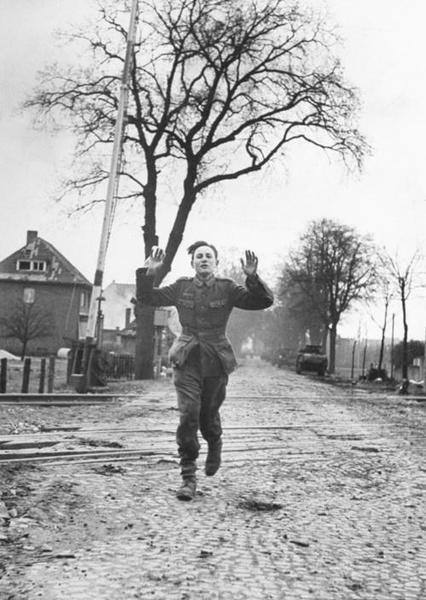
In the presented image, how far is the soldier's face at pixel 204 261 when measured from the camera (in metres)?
5.87

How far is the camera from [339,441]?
912 centimetres

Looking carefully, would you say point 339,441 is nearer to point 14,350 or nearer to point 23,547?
point 23,547

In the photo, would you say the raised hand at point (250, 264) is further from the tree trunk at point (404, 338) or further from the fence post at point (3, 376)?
the tree trunk at point (404, 338)

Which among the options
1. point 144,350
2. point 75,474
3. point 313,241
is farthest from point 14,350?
point 75,474

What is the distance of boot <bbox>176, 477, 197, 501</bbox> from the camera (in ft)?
16.7

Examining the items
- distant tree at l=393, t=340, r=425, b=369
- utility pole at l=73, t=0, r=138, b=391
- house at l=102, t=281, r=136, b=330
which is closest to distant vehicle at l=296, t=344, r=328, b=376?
distant tree at l=393, t=340, r=425, b=369

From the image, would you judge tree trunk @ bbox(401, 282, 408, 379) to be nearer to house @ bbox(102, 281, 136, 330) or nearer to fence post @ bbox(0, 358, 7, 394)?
fence post @ bbox(0, 358, 7, 394)

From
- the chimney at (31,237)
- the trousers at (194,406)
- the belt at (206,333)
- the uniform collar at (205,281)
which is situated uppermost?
the chimney at (31,237)

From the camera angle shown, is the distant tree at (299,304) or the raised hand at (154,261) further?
the distant tree at (299,304)

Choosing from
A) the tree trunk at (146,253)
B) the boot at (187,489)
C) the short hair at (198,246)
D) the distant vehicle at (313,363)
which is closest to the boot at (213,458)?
the boot at (187,489)

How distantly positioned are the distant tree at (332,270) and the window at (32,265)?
68.5 feet

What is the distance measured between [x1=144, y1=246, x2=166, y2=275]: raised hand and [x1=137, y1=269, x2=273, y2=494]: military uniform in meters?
0.19

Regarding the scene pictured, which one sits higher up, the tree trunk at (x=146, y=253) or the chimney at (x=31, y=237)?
the chimney at (x=31, y=237)

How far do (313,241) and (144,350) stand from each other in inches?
1394
